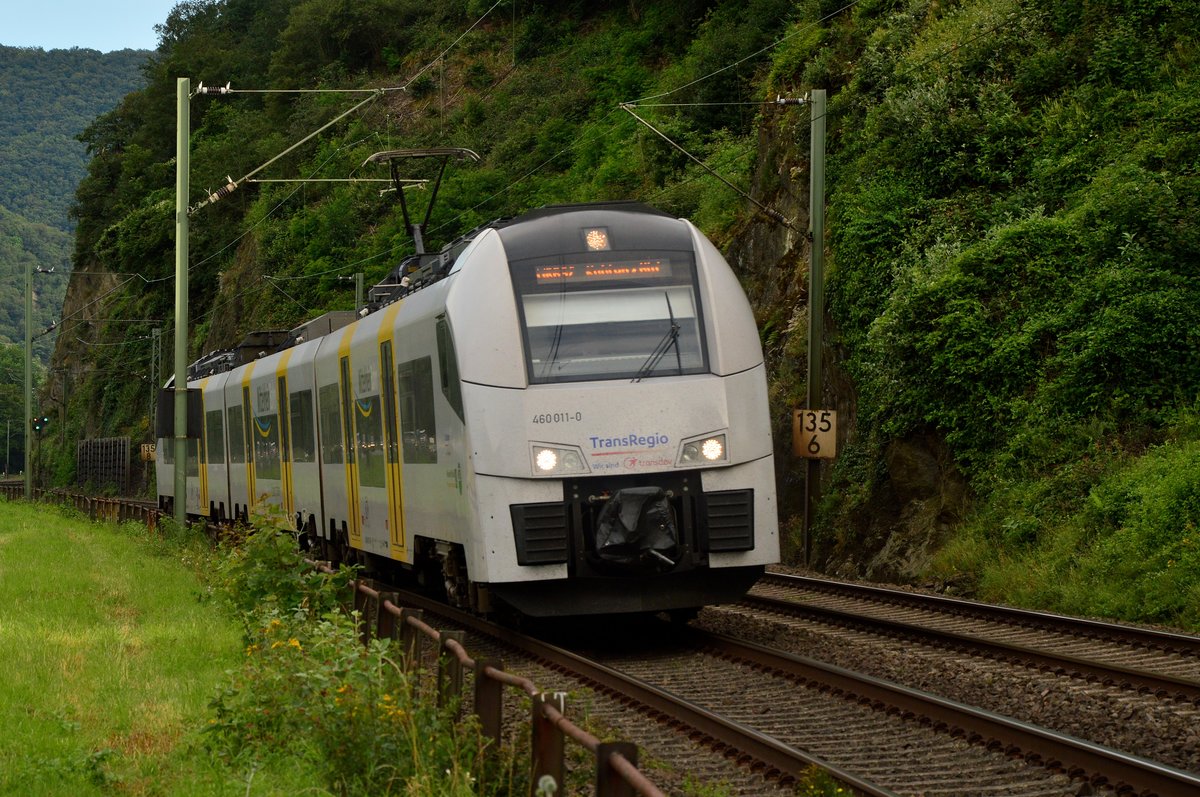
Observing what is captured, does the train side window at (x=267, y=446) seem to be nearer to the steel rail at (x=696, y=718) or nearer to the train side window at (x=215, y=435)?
the train side window at (x=215, y=435)

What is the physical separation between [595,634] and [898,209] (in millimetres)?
10707

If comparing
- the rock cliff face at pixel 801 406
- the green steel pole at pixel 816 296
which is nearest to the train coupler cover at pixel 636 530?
the rock cliff face at pixel 801 406

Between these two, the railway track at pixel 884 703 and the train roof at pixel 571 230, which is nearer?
the railway track at pixel 884 703

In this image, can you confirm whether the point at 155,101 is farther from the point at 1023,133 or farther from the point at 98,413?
the point at 1023,133

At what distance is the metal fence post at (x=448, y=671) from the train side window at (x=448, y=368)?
4.33m

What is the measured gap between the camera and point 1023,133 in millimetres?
22250

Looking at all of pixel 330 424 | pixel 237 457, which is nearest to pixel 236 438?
pixel 237 457

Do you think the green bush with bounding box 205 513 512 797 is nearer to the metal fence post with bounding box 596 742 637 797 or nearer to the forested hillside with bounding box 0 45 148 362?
→ the metal fence post with bounding box 596 742 637 797

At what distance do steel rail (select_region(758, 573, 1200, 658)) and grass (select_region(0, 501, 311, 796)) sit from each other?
7.17 m

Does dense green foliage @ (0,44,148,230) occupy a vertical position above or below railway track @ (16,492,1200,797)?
above

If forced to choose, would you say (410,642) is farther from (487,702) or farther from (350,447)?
(350,447)

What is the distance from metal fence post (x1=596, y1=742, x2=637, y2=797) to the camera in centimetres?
516

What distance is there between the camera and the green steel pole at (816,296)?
23.2m

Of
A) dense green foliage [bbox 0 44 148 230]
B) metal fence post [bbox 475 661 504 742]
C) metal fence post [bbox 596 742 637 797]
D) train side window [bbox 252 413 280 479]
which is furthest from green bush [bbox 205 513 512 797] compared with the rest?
dense green foliage [bbox 0 44 148 230]
